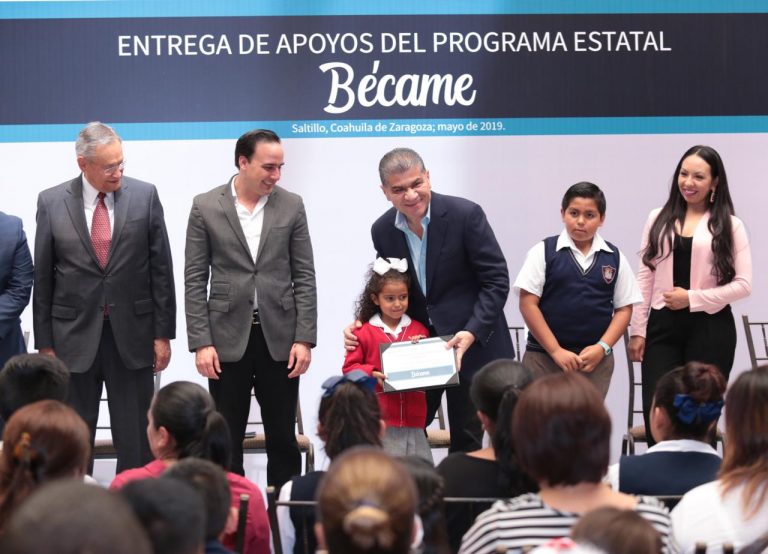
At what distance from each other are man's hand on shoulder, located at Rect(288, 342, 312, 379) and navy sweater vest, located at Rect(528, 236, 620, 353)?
3.28ft

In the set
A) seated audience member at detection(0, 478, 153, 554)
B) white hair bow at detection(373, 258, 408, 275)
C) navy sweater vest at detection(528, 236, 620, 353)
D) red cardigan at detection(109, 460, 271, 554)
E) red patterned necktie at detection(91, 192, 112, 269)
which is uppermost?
red patterned necktie at detection(91, 192, 112, 269)

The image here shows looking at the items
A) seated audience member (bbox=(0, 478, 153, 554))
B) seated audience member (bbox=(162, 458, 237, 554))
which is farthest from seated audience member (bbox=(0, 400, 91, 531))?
seated audience member (bbox=(0, 478, 153, 554))

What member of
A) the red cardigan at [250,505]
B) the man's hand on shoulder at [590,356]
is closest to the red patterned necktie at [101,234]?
the red cardigan at [250,505]

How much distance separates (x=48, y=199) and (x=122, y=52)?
1.57m

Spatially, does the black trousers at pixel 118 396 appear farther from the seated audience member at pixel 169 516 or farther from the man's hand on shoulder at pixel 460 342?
the seated audience member at pixel 169 516

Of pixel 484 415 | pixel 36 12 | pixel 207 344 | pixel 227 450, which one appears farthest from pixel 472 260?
pixel 36 12

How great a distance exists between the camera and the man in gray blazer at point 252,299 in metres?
4.26

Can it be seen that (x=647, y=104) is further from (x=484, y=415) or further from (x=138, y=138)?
(x=484, y=415)

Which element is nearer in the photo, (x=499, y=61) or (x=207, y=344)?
(x=207, y=344)

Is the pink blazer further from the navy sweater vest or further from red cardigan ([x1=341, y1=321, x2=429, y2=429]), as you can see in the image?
red cardigan ([x1=341, y1=321, x2=429, y2=429])

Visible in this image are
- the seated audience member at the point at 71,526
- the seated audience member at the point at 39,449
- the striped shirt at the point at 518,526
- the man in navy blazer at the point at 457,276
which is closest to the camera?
the seated audience member at the point at 71,526

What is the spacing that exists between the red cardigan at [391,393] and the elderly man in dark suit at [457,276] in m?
0.12

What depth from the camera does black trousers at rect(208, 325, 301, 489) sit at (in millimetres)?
4297

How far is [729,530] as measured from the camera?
7.76 ft
